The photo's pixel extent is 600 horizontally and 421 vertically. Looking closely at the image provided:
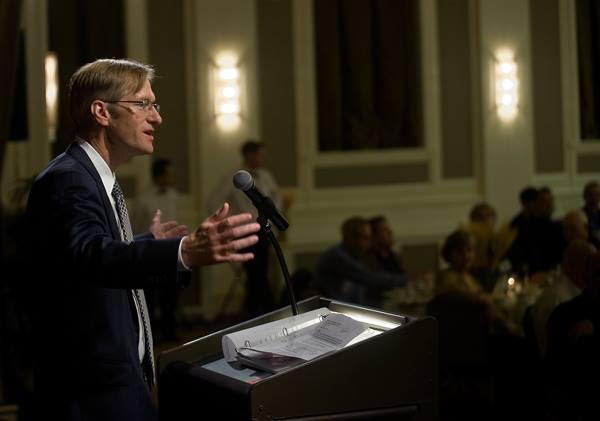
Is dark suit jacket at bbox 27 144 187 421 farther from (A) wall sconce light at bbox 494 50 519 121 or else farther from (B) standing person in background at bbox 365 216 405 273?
(A) wall sconce light at bbox 494 50 519 121

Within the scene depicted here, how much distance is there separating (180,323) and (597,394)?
4.48 m

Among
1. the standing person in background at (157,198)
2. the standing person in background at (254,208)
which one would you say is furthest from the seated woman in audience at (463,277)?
the standing person in background at (157,198)

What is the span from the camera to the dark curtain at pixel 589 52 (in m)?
6.09

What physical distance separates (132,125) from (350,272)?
11.4 ft

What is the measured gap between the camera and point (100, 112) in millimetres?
2109

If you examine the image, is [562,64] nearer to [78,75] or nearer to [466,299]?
[466,299]

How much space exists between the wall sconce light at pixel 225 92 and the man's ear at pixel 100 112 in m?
5.75

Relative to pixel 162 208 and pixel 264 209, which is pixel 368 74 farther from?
pixel 264 209

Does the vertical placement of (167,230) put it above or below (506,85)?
below

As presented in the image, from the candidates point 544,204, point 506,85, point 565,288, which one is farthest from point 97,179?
point 506,85

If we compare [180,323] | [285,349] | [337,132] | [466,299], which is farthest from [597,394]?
[337,132]

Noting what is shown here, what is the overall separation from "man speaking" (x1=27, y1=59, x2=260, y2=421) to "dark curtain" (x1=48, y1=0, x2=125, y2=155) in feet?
18.4

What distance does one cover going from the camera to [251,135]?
26.1ft

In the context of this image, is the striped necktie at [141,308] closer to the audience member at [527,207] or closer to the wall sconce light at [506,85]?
the audience member at [527,207]
